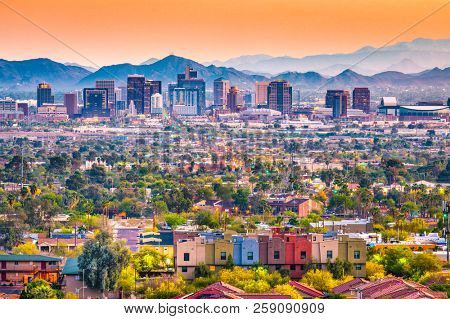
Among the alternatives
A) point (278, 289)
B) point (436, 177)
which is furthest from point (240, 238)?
point (436, 177)

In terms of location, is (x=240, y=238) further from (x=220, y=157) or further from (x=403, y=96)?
(x=403, y=96)

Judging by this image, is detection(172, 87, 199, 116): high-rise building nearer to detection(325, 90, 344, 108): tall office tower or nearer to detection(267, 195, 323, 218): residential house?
detection(325, 90, 344, 108): tall office tower

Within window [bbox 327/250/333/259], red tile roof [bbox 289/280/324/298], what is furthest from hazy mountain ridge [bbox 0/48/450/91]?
red tile roof [bbox 289/280/324/298]

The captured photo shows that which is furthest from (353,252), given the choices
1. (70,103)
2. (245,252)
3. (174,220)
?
(70,103)

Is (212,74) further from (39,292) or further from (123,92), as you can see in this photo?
(39,292)

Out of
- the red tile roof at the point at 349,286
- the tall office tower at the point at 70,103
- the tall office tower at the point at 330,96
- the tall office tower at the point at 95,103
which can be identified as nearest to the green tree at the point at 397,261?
the red tile roof at the point at 349,286

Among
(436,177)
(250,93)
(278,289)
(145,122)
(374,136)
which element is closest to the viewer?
(278,289)

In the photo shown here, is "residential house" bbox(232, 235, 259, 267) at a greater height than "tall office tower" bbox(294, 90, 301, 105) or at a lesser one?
lesser
